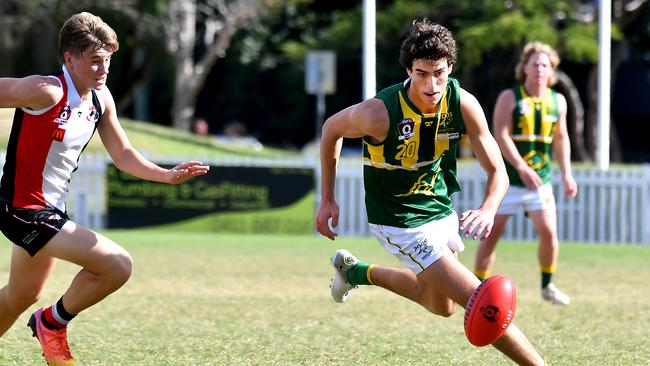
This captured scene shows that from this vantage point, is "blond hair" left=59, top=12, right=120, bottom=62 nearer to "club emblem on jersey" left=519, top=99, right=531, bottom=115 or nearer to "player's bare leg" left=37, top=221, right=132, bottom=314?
"player's bare leg" left=37, top=221, right=132, bottom=314

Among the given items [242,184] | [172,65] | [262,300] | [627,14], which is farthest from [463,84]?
[262,300]

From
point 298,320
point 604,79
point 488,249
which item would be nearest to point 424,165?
point 298,320

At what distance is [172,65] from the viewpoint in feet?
107

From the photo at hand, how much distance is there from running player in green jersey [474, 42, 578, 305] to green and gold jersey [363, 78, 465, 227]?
11.0 ft

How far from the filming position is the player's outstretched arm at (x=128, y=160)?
19.8 feet

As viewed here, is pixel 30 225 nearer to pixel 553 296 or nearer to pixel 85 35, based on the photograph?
pixel 85 35

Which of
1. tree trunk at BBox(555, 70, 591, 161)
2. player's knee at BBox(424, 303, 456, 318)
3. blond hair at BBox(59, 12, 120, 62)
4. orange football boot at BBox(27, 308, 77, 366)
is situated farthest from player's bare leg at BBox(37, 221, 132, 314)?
tree trunk at BBox(555, 70, 591, 161)

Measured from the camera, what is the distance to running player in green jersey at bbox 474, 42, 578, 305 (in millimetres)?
9422

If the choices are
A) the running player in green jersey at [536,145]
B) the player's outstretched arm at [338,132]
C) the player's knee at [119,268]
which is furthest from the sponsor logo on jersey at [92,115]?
the running player in green jersey at [536,145]

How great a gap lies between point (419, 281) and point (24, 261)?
2173 millimetres

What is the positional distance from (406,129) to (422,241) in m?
0.58

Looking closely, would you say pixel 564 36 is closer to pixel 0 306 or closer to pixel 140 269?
pixel 140 269

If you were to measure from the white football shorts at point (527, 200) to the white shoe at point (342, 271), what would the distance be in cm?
252

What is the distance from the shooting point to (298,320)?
8453mm
